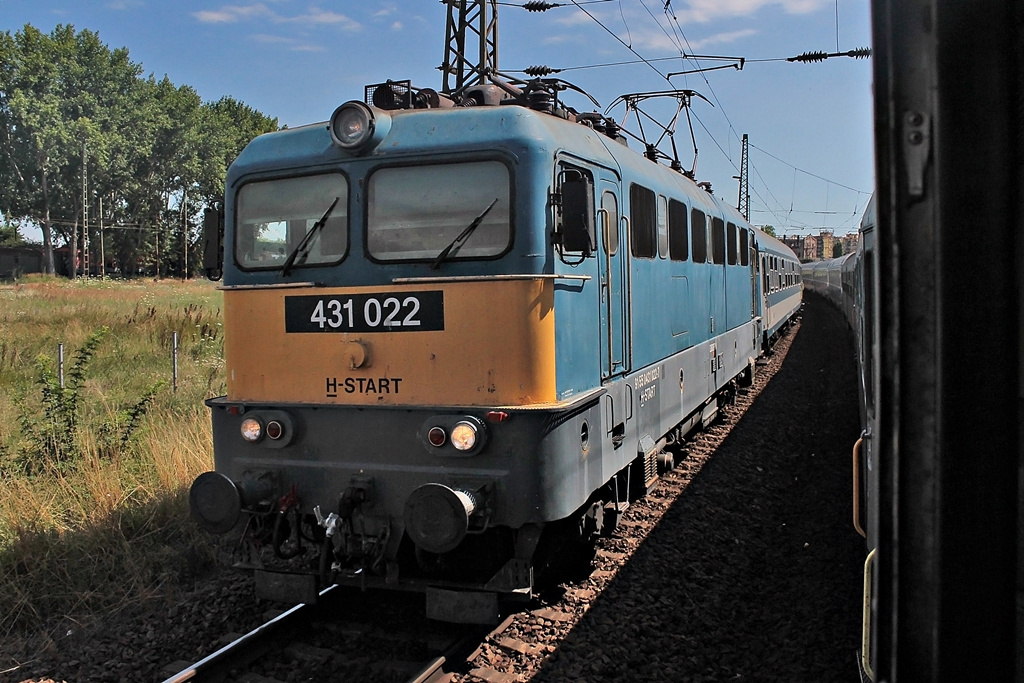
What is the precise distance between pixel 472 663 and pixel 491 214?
8.15 ft

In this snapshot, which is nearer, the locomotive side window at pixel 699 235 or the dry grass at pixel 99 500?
the dry grass at pixel 99 500

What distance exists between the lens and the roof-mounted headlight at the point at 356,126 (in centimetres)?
498

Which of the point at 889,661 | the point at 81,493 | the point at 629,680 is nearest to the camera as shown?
the point at 889,661

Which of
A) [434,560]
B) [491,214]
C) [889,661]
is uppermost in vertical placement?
[491,214]

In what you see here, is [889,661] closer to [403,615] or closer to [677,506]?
Result: [403,615]

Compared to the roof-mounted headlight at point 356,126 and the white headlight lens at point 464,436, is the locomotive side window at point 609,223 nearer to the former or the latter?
the roof-mounted headlight at point 356,126

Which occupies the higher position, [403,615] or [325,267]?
[325,267]

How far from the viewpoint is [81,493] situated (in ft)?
23.6

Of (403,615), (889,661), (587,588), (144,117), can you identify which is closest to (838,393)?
(587,588)

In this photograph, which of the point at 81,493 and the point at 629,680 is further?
the point at 81,493

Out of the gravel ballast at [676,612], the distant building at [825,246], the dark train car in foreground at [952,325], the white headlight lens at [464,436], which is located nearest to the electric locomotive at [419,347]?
the white headlight lens at [464,436]

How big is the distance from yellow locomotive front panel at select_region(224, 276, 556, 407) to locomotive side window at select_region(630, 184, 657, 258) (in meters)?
1.79

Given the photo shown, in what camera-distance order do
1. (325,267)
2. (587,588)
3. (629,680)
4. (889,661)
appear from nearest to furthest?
(889,661) < (629,680) < (325,267) < (587,588)

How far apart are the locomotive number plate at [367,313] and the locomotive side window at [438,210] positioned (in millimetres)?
250
